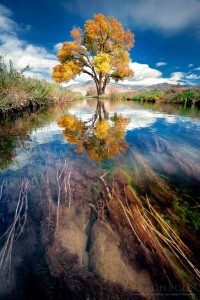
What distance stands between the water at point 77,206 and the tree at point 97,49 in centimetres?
2412

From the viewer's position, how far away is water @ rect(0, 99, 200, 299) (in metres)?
0.80

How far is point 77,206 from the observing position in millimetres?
1283

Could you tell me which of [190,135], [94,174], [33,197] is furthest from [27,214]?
[190,135]

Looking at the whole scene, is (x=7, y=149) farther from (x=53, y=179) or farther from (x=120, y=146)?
(x=120, y=146)

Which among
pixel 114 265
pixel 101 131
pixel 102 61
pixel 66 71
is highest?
pixel 102 61

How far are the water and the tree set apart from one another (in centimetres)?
2412

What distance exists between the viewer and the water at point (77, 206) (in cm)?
80

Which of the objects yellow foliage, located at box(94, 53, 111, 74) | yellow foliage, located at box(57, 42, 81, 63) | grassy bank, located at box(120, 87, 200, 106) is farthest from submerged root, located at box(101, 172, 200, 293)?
yellow foliage, located at box(57, 42, 81, 63)

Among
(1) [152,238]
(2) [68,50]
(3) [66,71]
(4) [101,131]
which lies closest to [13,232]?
(1) [152,238]

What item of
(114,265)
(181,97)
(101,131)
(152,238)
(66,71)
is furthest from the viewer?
(66,71)

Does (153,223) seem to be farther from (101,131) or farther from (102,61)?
(102,61)

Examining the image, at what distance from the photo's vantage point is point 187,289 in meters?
0.75

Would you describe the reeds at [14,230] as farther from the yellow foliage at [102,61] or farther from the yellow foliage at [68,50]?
the yellow foliage at [68,50]

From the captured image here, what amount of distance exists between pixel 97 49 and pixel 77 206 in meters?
28.3
